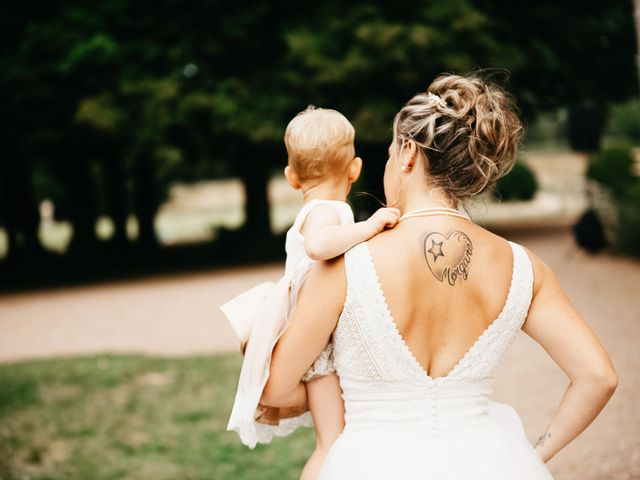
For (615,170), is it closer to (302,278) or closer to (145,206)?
(302,278)

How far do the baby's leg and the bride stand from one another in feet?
0.35

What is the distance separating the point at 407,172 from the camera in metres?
1.92

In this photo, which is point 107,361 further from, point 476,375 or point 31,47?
point 31,47

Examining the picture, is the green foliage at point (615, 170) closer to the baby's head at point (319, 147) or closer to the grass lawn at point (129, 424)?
the grass lawn at point (129, 424)

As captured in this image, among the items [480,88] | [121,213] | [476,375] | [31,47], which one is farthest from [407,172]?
[121,213]

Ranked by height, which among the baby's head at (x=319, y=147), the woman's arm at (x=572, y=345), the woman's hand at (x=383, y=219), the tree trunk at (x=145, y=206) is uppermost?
the baby's head at (x=319, y=147)

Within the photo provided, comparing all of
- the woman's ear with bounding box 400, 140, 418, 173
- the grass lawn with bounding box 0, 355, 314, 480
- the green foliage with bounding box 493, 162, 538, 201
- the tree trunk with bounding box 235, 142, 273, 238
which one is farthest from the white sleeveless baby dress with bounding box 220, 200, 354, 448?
the green foliage with bounding box 493, 162, 538, 201

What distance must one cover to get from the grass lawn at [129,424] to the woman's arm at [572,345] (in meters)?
3.41

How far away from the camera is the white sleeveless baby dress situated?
6.84 feet

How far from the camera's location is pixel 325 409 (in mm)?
2084

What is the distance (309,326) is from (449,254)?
393 millimetres

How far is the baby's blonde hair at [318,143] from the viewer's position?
2.25 metres

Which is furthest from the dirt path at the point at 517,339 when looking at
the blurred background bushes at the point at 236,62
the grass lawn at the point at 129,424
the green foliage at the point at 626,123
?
the green foliage at the point at 626,123

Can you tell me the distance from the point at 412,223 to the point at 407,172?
134 mm
